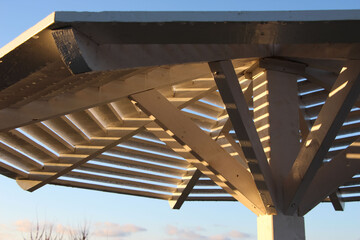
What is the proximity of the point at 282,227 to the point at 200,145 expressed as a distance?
1.71 meters

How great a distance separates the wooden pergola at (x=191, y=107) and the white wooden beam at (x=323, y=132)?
2 centimetres

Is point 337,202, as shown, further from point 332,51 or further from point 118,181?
point 332,51

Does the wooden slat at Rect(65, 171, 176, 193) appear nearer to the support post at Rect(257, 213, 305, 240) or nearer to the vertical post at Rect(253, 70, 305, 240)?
the vertical post at Rect(253, 70, 305, 240)

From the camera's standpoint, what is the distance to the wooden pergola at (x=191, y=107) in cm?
447

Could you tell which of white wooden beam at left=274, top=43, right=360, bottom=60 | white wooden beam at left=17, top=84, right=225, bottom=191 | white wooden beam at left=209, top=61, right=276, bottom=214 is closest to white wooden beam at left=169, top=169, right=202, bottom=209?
white wooden beam at left=17, top=84, right=225, bottom=191

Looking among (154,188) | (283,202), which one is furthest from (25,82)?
(154,188)

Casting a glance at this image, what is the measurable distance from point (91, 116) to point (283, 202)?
4.96 meters

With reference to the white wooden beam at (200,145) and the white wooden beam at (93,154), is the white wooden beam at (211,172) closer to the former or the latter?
the white wooden beam at (200,145)

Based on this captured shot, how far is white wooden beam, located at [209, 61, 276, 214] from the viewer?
20.6 feet

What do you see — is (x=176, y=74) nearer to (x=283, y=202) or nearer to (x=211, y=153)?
(x=211, y=153)

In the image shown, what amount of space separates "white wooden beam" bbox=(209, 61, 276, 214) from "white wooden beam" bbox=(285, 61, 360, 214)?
321 mm

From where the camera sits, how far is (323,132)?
6605 mm

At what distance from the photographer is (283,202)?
750cm

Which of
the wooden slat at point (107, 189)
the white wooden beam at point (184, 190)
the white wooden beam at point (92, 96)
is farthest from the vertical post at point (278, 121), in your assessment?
the wooden slat at point (107, 189)
